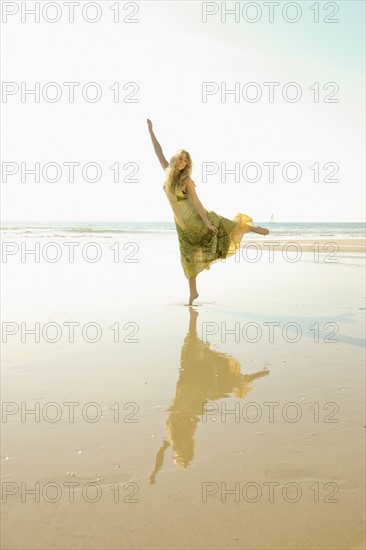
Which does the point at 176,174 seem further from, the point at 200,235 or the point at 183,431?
the point at 183,431

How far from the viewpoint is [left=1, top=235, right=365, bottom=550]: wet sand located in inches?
70.6

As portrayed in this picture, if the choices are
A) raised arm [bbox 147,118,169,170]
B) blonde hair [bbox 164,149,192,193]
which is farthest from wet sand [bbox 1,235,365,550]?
raised arm [bbox 147,118,169,170]

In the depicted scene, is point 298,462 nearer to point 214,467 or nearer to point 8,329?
point 214,467

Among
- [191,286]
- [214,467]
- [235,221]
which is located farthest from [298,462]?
[235,221]

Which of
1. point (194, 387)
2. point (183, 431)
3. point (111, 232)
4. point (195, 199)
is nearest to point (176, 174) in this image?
point (195, 199)

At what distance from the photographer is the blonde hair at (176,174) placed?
20.2 feet

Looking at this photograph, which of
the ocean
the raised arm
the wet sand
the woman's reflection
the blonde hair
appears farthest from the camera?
the ocean

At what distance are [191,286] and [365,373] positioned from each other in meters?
3.07

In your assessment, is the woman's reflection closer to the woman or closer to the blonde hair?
Result: the woman

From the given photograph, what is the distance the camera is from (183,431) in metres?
2.52

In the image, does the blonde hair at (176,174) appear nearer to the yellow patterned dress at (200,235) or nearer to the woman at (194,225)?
the woman at (194,225)

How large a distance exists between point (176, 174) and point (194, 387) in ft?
12.0

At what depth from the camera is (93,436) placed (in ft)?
8.09

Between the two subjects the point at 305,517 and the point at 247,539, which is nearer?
the point at 247,539
